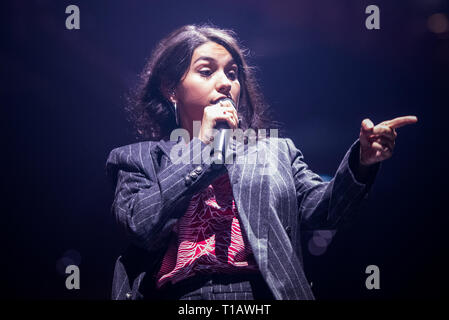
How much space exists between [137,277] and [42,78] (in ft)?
3.73

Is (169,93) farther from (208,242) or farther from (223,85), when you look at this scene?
(208,242)

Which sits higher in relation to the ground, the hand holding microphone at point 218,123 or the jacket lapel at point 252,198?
the hand holding microphone at point 218,123

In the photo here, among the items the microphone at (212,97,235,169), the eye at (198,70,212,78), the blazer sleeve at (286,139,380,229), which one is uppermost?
the eye at (198,70,212,78)

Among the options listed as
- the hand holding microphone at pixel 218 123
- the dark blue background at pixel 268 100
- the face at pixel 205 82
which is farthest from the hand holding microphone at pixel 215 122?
the dark blue background at pixel 268 100

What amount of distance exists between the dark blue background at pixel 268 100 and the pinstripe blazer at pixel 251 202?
587 millimetres

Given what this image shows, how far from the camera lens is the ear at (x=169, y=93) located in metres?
1.57

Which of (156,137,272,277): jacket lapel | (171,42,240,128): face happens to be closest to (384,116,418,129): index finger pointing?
(156,137,272,277): jacket lapel

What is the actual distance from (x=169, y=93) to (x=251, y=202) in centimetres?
69

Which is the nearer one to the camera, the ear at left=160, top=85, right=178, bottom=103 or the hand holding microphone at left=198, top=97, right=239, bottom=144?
the hand holding microphone at left=198, top=97, right=239, bottom=144

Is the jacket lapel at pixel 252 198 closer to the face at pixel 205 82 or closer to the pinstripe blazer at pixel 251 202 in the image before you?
the pinstripe blazer at pixel 251 202

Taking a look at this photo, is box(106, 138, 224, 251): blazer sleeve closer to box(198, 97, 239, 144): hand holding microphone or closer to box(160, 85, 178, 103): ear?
box(198, 97, 239, 144): hand holding microphone

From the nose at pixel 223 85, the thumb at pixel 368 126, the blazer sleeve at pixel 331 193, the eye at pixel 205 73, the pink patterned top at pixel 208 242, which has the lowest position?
the pink patterned top at pixel 208 242

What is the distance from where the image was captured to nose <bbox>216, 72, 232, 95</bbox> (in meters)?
1.38
